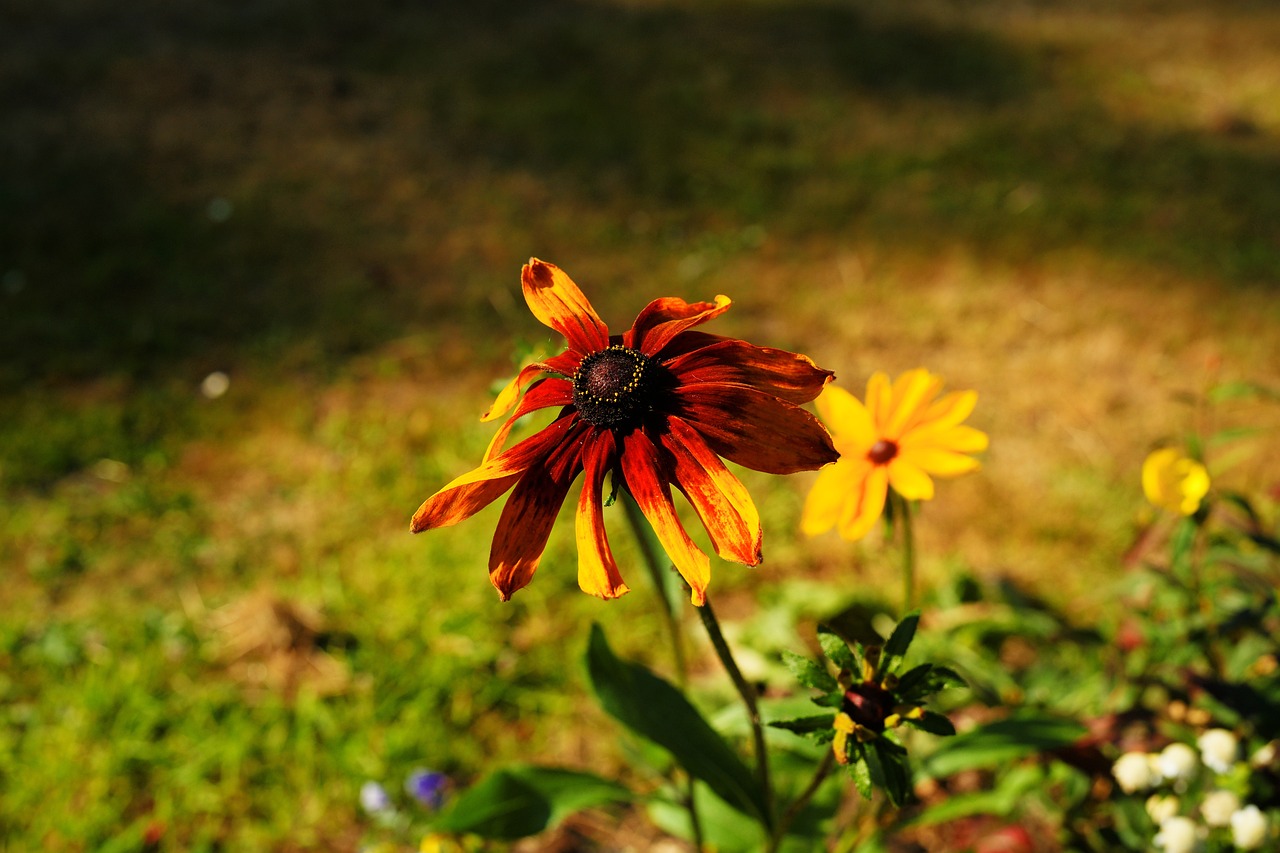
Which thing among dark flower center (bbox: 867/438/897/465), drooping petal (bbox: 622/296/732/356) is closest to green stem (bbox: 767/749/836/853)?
dark flower center (bbox: 867/438/897/465)

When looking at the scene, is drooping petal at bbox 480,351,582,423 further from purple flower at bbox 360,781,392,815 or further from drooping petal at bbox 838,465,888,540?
purple flower at bbox 360,781,392,815

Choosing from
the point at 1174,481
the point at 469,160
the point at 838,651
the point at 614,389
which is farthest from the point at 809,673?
the point at 469,160

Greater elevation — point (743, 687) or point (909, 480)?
point (909, 480)

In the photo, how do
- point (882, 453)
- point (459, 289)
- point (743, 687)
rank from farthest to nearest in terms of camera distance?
point (459, 289)
point (882, 453)
point (743, 687)

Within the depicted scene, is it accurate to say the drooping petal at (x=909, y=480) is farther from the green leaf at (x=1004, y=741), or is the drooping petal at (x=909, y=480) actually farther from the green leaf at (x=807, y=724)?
the green leaf at (x=1004, y=741)

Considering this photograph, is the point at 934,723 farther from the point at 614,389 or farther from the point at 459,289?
the point at 459,289

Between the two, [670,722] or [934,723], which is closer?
[934,723]

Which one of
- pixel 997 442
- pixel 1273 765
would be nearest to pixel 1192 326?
pixel 997 442

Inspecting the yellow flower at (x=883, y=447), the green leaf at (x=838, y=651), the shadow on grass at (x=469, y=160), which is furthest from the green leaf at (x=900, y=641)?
the shadow on grass at (x=469, y=160)
